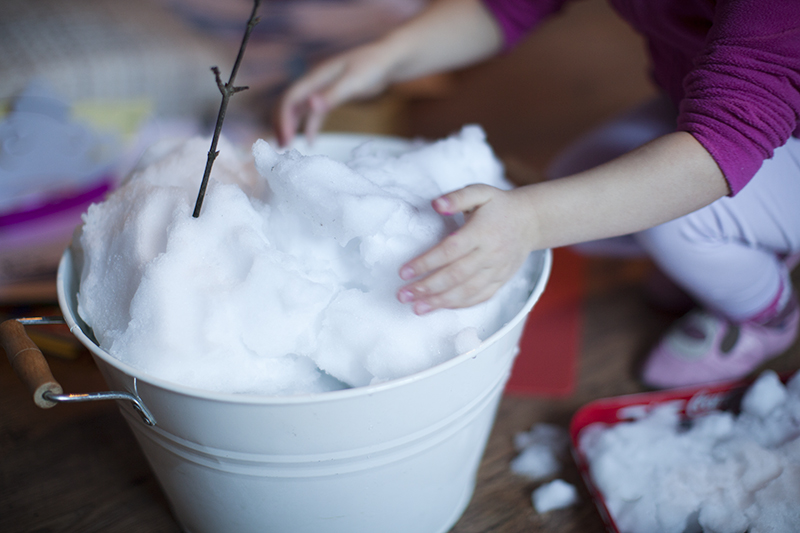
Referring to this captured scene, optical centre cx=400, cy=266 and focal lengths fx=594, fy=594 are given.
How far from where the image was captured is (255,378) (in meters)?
0.53

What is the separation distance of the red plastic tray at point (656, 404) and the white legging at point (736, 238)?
13 centimetres

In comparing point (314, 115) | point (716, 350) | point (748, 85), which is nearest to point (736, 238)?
point (716, 350)

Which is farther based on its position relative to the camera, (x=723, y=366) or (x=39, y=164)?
(x=39, y=164)

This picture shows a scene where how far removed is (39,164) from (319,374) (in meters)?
0.87

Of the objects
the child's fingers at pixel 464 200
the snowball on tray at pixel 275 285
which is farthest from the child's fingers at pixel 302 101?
the child's fingers at pixel 464 200

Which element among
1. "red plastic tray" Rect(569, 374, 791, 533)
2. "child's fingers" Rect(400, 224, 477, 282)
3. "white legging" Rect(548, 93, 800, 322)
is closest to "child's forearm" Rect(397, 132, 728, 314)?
"child's fingers" Rect(400, 224, 477, 282)

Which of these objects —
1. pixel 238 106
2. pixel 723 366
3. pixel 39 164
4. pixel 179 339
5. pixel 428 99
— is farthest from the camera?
pixel 428 99

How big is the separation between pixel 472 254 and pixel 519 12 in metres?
0.61

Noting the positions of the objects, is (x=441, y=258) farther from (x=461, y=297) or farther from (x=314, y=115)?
(x=314, y=115)

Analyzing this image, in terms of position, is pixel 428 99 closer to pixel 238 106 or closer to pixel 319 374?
pixel 238 106

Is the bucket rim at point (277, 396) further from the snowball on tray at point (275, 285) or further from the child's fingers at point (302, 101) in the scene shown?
the child's fingers at point (302, 101)

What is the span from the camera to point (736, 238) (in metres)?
0.82

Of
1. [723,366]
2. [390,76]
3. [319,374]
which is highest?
[390,76]

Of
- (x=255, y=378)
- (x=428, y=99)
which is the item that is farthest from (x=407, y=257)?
(x=428, y=99)
